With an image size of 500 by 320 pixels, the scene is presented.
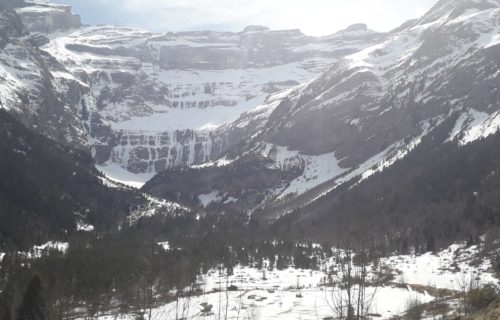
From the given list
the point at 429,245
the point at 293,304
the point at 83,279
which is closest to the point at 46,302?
the point at 293,304

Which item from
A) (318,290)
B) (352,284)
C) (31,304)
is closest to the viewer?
(352,284)

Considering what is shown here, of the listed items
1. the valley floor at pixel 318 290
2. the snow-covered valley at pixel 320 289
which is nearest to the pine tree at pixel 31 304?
the snow-covered valley at pixel 320 289

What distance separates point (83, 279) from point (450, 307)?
8653 cm

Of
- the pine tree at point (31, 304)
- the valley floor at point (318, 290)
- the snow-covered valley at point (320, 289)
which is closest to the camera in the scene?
the pine tree at point (31, 304)

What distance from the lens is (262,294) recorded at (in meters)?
118

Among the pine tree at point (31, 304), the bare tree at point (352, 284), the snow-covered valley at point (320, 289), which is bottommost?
the snow-covered valley at point (320, 289)

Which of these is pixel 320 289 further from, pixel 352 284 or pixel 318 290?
pixel 352 284

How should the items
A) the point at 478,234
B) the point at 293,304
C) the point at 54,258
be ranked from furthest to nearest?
1. the point at 478,234
2. the point at 54,258
3. the point at 293,304

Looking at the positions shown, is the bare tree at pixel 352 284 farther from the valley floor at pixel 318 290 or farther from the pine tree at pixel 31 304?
the pine tree at pixel 31 304

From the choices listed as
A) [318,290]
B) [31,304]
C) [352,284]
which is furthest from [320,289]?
[31,304]

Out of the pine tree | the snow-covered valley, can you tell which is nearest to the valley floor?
the snow-covered valley

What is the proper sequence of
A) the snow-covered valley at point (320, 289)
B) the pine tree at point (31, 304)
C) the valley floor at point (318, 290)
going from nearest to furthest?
the pine tree at point (31, 304) → the snow-covered valley at point (320, 289) → the valley floor at point (318, 290)

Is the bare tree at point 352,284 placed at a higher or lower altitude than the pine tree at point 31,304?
higher

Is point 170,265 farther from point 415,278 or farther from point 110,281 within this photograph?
point 415,278
